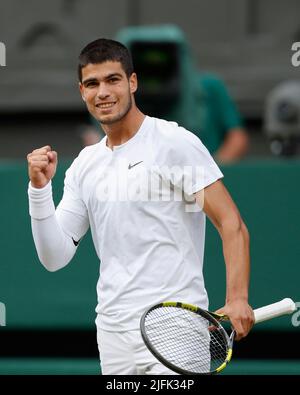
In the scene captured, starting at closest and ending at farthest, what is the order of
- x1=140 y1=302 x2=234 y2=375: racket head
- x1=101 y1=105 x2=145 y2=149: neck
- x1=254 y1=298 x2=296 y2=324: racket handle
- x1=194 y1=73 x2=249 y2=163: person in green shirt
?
x1=140 y1=302 x2=234 y2=375: racket head, x1=254 y1=298 x2=296 y2=324: racket handle, x1=101 y1=105 x2=145 y2=149: neck, x1=194 y1=73 x2=249 y2=163: person in green shirt

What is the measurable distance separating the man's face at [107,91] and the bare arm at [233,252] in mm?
462

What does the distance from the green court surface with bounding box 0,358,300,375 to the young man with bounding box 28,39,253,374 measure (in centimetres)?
190

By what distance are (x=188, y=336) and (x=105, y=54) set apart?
1.15m

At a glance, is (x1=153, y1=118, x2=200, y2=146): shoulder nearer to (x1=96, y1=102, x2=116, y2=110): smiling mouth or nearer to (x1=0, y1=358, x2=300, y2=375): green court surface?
(x1=96, y1=102, x2=116, y2=110): smiling mouth

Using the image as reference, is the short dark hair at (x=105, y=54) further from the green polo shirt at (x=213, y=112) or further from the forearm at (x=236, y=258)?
the green polo shirt at (x=213, y=112)

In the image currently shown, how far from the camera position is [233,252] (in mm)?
4828

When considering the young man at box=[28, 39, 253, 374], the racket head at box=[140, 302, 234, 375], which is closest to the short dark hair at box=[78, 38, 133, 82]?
the young man at box=[28, 39, 253, 374]

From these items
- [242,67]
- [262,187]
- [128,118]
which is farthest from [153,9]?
[128,118]

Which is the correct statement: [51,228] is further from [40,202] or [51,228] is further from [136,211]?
[136,211]

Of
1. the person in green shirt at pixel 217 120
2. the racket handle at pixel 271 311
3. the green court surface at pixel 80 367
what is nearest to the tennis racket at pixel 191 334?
the racket handle at pixel 271 311

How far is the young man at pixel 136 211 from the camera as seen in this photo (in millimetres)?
4902

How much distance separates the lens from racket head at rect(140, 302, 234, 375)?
15.4 feet

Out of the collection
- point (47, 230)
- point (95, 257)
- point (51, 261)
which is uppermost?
point (47, 230)

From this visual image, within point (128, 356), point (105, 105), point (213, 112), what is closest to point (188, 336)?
point (128, 356)
